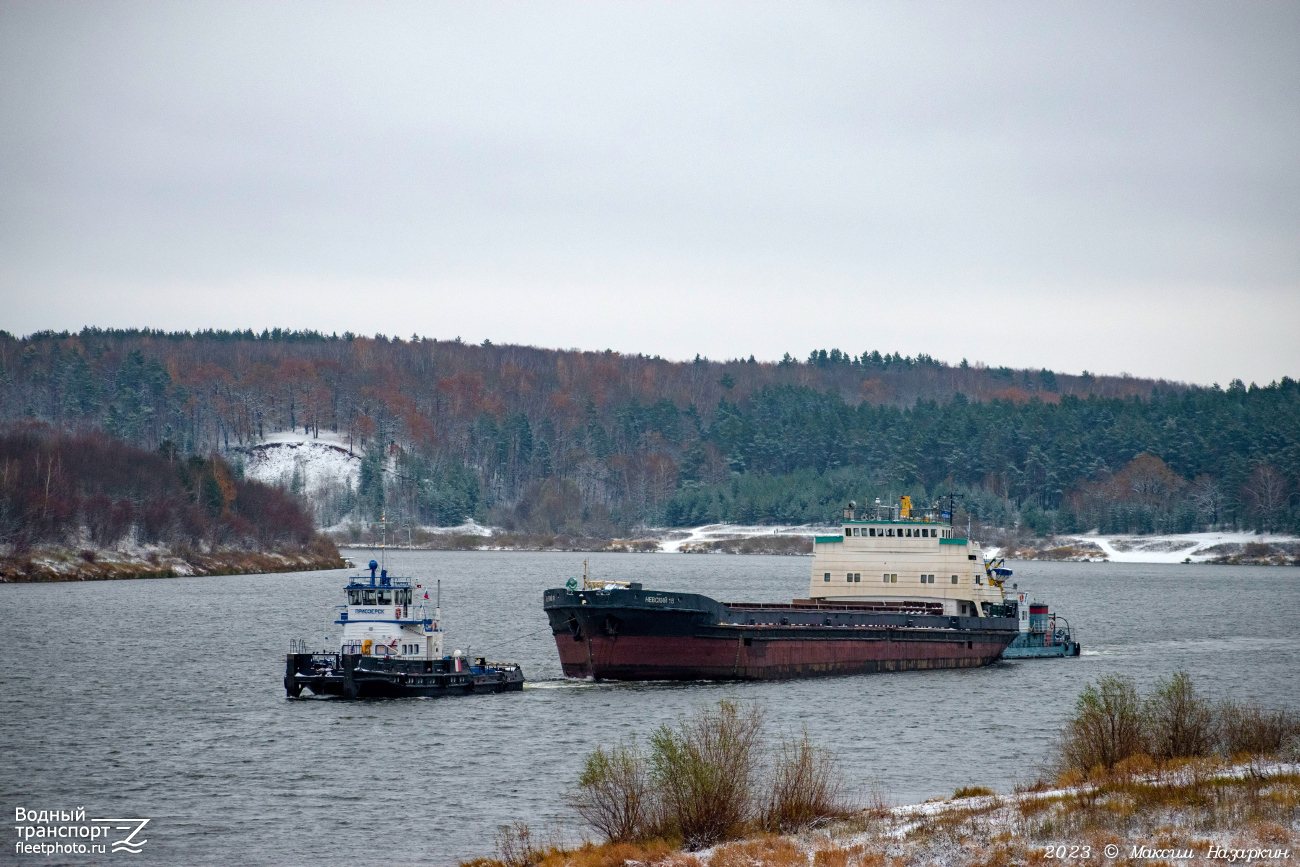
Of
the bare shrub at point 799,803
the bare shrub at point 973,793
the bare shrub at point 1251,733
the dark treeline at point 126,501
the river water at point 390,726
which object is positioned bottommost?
the river water at point 390,726

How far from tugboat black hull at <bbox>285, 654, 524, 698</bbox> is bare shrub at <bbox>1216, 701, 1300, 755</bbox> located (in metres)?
25.2

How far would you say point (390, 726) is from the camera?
40.4 metres

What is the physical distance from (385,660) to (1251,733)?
27.1 m

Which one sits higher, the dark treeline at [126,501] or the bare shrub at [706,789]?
the dark treeline at [126,501]

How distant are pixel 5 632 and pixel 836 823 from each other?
Answer: 54980mm

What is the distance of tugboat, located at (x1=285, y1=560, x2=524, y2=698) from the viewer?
44.2 m

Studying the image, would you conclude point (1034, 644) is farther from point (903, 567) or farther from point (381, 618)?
point (381, 618)

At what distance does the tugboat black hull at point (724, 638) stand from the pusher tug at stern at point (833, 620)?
2.0 inches

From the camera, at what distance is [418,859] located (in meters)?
25.9

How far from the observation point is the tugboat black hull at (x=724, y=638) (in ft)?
156

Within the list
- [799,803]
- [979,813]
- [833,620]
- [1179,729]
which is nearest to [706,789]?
[799,803]

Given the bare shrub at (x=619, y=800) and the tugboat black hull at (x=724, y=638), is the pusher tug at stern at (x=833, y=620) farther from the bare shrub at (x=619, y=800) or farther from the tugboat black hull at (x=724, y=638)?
the bare shrub at (x=619, y=800)

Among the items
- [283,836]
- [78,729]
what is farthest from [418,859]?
[78,729]

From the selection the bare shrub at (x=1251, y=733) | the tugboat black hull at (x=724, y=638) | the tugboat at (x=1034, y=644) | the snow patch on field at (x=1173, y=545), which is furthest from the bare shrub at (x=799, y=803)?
the snow patch on field at (x=1173, y=545)
